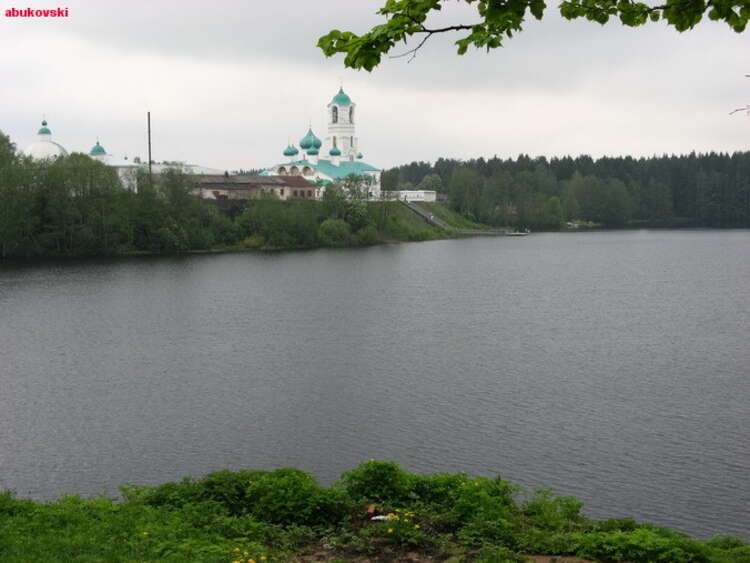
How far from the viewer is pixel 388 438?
51.2 feet

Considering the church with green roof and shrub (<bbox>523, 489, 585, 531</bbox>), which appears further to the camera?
the church with green roof

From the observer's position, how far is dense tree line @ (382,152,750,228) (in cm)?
10849

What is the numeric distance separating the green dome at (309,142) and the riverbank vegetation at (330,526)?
292 feet

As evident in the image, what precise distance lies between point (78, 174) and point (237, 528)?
174 feet

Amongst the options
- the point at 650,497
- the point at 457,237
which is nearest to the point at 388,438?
the point at 650,497

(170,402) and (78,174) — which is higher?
(78,174)

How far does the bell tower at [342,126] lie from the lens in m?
101

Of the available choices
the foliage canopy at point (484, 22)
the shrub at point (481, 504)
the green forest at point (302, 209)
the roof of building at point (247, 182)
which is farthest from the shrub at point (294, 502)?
the roof of building at point (247, 182)

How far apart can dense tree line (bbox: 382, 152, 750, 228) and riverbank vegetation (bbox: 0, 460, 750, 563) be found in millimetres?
97160

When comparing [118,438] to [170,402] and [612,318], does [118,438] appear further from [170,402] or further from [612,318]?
[612,318]

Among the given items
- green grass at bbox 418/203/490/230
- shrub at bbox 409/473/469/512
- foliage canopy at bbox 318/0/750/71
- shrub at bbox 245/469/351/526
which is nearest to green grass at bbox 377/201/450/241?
green grass at bbox 418/203/490/230

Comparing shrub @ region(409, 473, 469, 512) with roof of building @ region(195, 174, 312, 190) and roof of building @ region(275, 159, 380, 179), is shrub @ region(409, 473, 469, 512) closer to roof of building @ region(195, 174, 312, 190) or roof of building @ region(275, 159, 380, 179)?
roof of building @ region(195, 174, 312, 190)

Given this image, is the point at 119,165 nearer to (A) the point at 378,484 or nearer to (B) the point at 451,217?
(B) the point at 451,217

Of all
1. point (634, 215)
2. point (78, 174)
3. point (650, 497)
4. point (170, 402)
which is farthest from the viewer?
point (634, 215)
